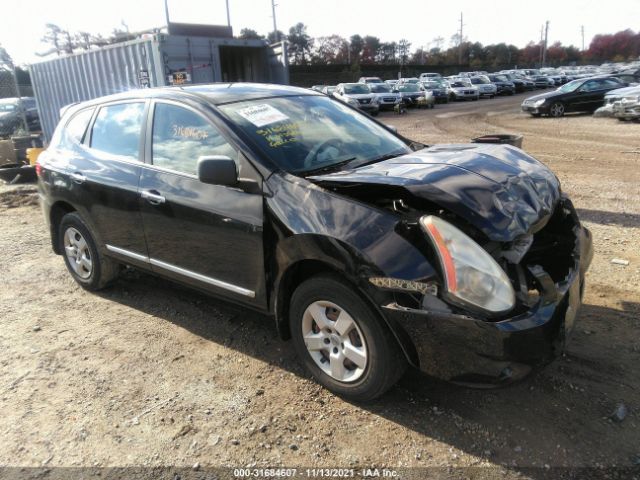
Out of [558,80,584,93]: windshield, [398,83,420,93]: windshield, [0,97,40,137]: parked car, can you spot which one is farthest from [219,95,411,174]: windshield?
[398,83,420,93]: windshield

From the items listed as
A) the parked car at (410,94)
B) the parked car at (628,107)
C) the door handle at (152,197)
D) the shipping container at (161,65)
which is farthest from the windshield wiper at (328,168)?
the parked car at (410,94)

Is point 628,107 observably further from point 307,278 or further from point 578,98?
point 307,278

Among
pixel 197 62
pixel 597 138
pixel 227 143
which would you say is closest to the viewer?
pixel 227 143

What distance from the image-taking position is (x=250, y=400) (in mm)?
→ 2969

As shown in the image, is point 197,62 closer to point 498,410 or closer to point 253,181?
point 253,181

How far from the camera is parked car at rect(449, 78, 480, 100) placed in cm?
3092

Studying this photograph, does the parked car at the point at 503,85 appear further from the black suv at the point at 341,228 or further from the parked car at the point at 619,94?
the black suv at the point at 341,228

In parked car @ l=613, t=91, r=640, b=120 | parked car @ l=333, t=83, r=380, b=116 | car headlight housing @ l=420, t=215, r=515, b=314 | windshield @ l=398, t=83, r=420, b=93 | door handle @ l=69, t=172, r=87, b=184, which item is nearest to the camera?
car headlight housing @ l=420, t=215, r=515, b=314

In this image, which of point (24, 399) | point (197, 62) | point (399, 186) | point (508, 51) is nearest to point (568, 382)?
point (399, 186)

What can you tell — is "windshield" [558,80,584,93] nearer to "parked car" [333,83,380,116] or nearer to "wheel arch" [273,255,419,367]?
"parked car" [333,83,380,116]

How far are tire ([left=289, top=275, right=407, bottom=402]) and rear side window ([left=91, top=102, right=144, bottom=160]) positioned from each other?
1.91m

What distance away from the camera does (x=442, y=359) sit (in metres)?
2.40

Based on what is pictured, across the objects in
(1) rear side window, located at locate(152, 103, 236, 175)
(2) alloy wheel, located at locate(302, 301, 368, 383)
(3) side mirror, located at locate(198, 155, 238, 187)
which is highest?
(1) rear side window, located at locate(152, 103, 236, 175)

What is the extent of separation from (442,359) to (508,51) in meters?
93.3
